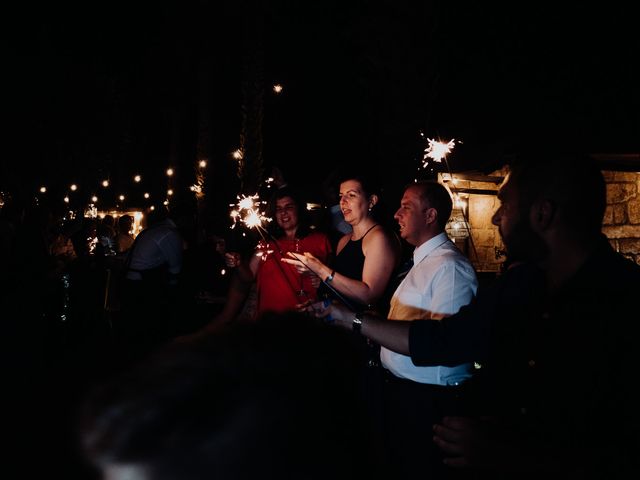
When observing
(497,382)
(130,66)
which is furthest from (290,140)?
(497,382)

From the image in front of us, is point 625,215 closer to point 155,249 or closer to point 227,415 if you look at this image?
point 155,249

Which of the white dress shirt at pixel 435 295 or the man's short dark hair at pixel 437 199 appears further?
the man's short dark hair at pixel 437 199

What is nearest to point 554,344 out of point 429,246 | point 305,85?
point 429,246

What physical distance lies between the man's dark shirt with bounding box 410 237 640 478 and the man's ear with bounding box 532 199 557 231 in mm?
226

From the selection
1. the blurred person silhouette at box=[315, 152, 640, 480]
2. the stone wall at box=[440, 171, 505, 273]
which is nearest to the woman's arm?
the blurred person silhouette at box=[315, 152, 640, 480]

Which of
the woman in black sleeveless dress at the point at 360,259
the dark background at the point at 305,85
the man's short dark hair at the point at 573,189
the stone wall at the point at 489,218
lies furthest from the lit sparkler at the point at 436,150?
the man's short dark hair at the point at 573,189

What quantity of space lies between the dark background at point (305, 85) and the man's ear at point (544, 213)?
0.85m

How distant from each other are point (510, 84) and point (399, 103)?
9.89ft

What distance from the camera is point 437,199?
3834mm

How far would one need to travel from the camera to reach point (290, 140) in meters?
20.9

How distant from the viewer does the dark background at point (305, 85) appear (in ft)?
25.0

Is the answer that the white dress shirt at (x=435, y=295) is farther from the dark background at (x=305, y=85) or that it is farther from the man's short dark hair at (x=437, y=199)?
the dark background at (x=305, y=85)

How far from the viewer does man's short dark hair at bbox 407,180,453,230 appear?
380cm

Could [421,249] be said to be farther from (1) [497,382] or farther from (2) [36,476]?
(2) [36,476]
